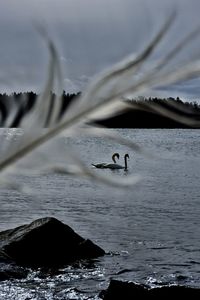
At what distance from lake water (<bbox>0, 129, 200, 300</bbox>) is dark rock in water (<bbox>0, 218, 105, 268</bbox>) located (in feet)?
1.79

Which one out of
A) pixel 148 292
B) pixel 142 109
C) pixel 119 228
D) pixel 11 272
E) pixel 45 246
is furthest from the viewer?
pixel 119 228

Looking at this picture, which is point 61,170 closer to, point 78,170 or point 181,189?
point 78,170

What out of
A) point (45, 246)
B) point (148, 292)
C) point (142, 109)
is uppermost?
point (142, 109)

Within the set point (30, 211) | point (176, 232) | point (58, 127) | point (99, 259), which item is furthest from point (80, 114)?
point (30, 211)

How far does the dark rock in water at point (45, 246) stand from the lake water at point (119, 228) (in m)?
0.54

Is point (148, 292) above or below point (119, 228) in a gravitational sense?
below

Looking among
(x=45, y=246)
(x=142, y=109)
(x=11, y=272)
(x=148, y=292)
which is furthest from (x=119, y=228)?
(x=142, y=109)

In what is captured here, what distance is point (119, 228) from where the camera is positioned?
60.0 ft

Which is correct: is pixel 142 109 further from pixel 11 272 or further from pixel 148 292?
pixel 11 272

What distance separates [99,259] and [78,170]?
494 inches

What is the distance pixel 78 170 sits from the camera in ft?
4.70

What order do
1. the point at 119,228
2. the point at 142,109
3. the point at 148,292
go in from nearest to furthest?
1. the point at 142,109
2. the point at 148,292
3. the point at 119,228

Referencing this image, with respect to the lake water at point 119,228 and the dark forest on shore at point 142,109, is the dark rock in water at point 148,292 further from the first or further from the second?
the dark forest on shore at point 142,109

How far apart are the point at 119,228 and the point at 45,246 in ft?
16.2
